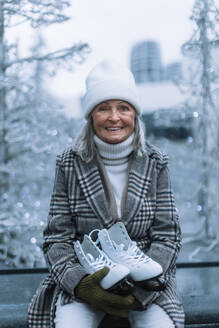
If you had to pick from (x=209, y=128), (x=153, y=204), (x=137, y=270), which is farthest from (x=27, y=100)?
(x=137, y=270)

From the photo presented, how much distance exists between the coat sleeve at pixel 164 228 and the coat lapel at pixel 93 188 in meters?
0.23

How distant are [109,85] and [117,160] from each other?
379 millimetres

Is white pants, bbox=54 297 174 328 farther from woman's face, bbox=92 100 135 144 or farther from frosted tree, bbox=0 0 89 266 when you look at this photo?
frosted tree, bbox=0 0 89 266

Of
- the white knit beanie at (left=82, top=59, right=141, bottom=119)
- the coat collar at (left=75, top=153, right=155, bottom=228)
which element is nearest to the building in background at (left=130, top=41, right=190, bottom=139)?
the white knit beanie at (left=82, top=59, right=141, bottom=119)

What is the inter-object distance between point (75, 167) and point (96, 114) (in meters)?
0.29

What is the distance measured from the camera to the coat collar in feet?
5.96

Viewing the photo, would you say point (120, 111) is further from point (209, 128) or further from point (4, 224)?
point (209, 128)

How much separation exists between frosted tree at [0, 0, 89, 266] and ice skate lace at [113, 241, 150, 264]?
177 cm

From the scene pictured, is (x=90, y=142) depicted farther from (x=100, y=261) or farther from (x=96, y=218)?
(x=100, y=261)

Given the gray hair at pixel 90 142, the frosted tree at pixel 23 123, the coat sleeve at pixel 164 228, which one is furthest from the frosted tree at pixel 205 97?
the gray hair at pixel 90 142

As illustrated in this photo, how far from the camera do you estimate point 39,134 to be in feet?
14.0

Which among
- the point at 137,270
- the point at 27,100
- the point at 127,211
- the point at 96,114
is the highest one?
the point at 27,100

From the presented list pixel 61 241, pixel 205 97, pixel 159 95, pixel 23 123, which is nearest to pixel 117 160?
pixel 61 241

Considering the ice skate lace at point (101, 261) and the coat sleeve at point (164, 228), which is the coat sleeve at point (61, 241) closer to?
the ice skate lace at point (101, 261)
